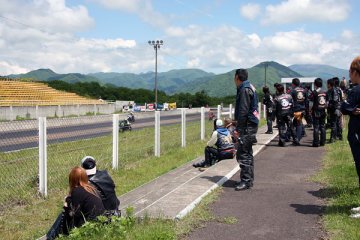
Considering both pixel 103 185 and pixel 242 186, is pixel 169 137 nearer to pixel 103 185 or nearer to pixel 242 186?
pixel 242 186

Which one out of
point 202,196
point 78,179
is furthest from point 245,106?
point 78,179

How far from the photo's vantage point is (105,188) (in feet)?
19.2

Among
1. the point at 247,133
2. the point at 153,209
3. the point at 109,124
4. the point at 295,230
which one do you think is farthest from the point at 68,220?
the point at 109,124

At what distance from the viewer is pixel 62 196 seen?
28.0 feet

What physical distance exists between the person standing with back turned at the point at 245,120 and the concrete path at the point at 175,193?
56 cm

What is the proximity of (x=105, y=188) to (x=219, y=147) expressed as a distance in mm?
5297

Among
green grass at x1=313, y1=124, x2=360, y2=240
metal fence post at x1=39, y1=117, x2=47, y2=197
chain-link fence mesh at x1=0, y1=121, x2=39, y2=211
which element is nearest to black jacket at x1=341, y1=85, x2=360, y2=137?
green grass at x1=313, y1=124, x2=360, y2=240

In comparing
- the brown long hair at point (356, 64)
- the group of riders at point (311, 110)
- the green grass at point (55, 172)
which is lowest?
the green grass at point (55, 172)

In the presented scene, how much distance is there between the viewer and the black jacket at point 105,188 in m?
5.79

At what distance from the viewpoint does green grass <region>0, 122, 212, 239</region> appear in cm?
721

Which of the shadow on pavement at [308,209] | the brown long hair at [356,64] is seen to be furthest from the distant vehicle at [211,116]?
the brown long hair at [356,64]

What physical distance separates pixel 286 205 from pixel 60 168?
4.74 meters

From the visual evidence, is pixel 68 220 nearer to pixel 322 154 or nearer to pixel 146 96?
pixel 322 154

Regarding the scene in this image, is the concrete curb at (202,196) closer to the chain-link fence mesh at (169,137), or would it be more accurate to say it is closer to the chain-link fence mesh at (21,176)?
the chain-link fence mesh at (21,176)
